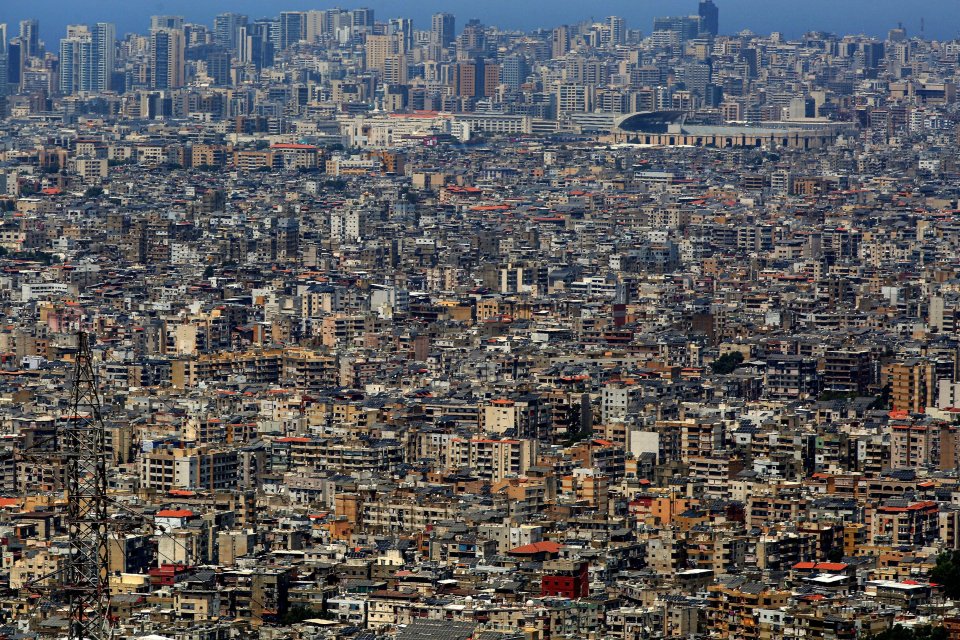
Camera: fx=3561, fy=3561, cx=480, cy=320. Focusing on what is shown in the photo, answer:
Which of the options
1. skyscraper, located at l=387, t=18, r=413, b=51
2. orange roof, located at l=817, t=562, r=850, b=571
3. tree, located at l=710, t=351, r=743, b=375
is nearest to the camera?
orange roof, located at l=817, t=562, r=850, b=571

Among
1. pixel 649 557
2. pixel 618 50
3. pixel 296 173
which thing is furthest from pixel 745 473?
pixel 618 50

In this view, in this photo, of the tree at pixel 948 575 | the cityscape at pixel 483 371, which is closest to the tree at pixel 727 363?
the cityscape at pixel 483 371

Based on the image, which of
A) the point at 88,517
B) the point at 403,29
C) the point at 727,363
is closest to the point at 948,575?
the point at 88,517

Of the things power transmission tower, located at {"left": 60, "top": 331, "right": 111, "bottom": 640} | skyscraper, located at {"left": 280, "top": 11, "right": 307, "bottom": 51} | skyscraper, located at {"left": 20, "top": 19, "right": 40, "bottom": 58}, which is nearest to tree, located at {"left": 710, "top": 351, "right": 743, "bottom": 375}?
power transmission tower, located at {"left": 60, "top": 331, "right": 111, "bottom": 640}

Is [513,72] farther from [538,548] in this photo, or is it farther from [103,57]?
[538,548]

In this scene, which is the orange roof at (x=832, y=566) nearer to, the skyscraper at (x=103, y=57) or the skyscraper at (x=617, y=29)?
the skyscraper at (x=103, y=57)

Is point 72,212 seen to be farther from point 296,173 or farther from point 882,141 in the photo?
point 882,141

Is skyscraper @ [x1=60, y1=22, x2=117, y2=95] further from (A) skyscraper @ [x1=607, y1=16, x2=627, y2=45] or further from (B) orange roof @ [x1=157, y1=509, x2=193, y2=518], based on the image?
(B) orange roof @ [x1=157, y1=509, x2=193, y2=518]
